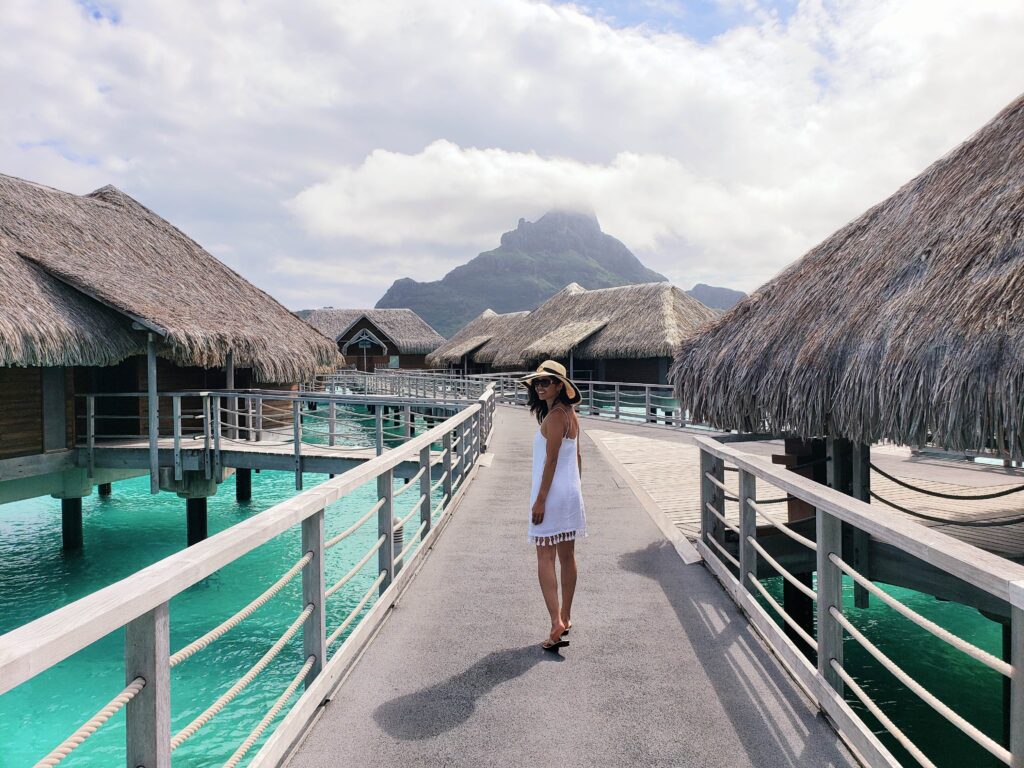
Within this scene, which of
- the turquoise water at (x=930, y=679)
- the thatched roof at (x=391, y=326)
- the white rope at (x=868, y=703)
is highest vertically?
the thatched roof at (x=391, y=326)

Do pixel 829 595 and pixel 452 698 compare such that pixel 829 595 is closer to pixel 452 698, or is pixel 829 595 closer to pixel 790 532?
pixel 790 532

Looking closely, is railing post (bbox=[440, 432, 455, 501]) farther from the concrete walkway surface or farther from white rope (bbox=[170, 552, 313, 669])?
white rope (bbox=[170, 552, 313, 669])

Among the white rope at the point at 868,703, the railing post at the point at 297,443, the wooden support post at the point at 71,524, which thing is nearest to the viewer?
the white rope at the point at 868,703

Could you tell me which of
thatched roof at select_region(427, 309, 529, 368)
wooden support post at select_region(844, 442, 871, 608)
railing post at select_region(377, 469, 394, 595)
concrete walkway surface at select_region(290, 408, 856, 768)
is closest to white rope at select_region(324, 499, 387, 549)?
railing post at select_region(377, 469, 394, 595)

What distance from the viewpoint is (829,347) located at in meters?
5.46

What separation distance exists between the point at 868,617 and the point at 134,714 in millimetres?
10287

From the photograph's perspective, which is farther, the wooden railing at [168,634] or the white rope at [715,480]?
the white rope at [715,480]

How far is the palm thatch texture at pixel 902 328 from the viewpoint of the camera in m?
4.23

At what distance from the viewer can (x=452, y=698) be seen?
127 inches

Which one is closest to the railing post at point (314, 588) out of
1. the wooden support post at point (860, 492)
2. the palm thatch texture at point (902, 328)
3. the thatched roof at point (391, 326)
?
the palm thatch texture at point (902, 328)

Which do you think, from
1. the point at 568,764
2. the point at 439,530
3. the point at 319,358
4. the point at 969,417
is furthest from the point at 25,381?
the point at 969,417

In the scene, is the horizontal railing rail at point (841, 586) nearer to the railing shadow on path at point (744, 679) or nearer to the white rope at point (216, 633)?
the railing shadow on path at point (744, 679)

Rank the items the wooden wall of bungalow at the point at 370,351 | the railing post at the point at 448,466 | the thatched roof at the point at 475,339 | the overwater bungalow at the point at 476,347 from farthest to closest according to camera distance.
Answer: the wooden wall of bungalow at the point at 370,351 → the thatched roof at the point at 475,339 → the overwater bungalow at the point at 476,347 → the railing post at the point at 448,466

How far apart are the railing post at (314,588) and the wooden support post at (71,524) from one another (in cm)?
1271
